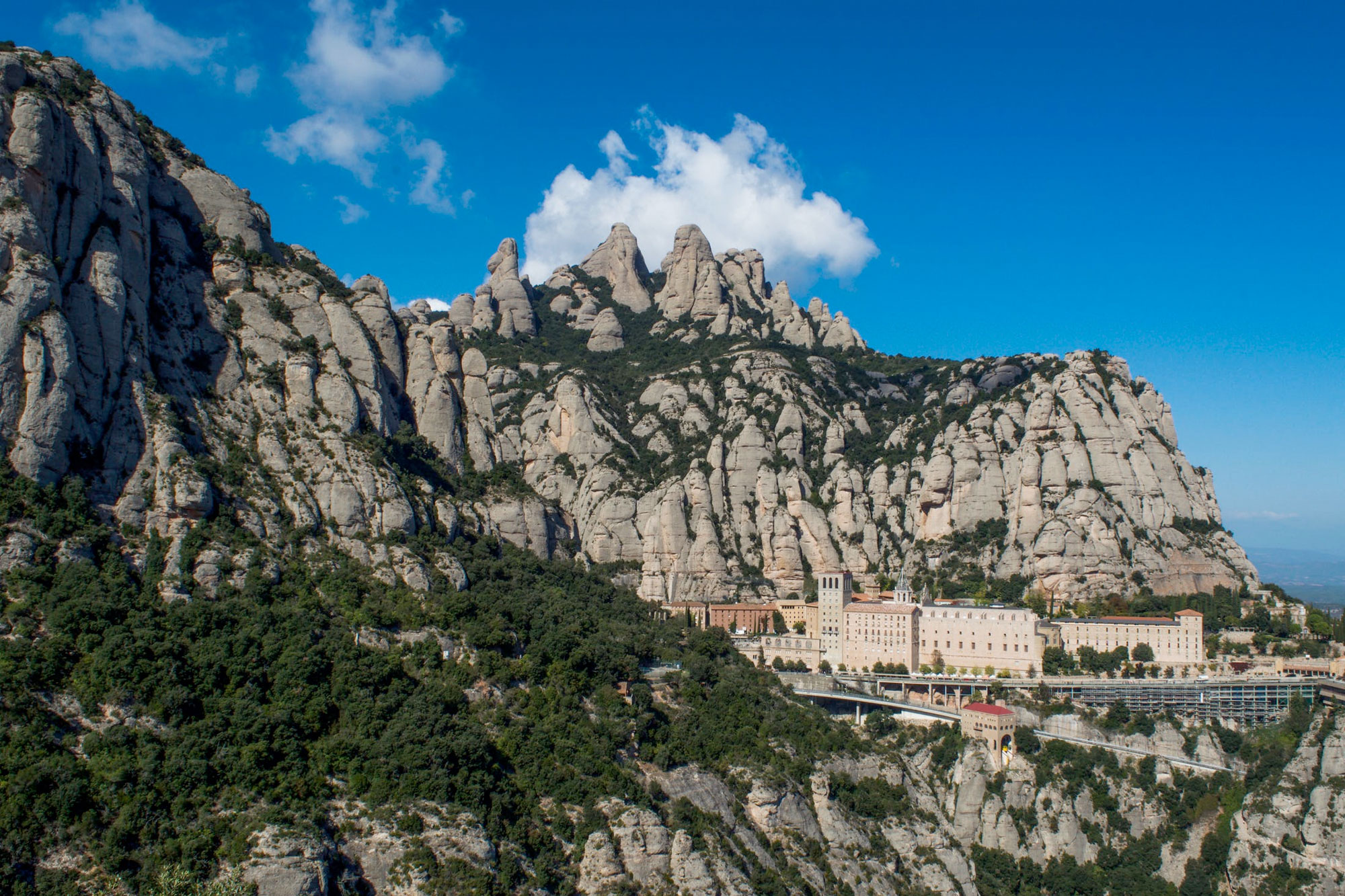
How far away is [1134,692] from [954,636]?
53.3ft

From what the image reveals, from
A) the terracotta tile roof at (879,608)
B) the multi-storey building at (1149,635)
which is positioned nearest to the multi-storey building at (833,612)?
the terracotta tile roof at (879,608)

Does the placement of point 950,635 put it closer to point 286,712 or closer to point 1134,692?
point 1134,692

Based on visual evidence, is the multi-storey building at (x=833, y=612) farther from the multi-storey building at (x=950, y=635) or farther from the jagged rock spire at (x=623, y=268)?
the jagged rock spire at (x=623, y=268)

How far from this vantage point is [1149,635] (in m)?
99.4

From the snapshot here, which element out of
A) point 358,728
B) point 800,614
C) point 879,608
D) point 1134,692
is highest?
point 879,608

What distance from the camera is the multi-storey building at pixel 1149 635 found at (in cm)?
9850

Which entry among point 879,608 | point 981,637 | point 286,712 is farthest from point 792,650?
point 286,712

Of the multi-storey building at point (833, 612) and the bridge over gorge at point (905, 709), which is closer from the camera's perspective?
the bridge over gorge at point (905, 709)

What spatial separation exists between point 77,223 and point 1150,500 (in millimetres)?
102972

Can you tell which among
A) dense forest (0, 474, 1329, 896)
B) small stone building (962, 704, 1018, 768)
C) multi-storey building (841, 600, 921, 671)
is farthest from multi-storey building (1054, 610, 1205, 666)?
small stone building (962, 704, 1018, 768)

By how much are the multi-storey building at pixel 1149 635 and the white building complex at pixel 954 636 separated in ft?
0.20

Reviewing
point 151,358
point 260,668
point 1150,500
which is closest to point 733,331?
point 1150,500

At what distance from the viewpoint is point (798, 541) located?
12519 cm

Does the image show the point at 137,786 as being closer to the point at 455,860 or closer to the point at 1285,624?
the point at 455,860
